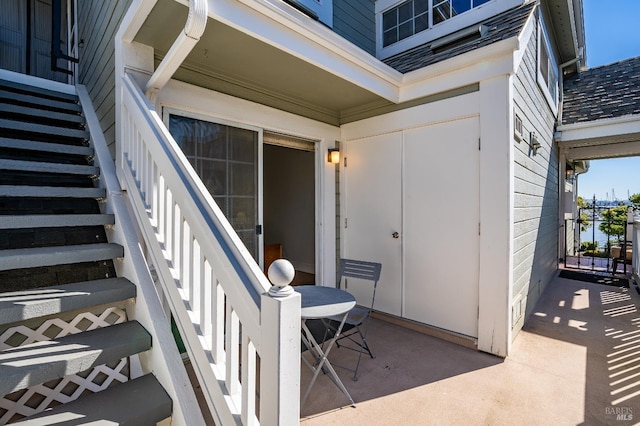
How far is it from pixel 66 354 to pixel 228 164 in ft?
6.67

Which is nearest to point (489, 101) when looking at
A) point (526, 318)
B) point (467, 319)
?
point (467, 319)

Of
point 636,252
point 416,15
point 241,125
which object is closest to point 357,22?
point 416,15

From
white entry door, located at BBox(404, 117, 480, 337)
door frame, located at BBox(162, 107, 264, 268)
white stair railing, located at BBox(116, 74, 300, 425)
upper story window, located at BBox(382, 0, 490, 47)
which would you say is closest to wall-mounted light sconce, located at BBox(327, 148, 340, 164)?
white entry door, located at BBox(404, 117, 480, 337)

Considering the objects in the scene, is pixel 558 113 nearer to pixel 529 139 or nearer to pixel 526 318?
pixel 529 139

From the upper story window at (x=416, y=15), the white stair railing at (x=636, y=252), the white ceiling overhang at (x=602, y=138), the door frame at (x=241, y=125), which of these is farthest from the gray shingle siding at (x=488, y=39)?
the white stair railing at (x=636, y=252)

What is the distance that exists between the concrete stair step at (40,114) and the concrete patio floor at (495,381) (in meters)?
3.24

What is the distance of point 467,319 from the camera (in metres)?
3.05

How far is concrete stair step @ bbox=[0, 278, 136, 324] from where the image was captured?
136 centimetres

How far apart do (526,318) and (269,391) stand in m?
3.84

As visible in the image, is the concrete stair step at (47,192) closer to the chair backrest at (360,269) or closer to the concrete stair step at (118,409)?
the concrete stair step at (118,409)

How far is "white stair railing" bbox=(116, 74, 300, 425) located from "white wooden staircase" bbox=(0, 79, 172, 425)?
30 cm

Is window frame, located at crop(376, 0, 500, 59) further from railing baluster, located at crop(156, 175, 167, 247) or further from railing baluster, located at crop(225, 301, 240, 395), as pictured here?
railing baluster, located at crop(225, 301, 240, 395)

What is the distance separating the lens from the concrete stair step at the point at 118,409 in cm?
117

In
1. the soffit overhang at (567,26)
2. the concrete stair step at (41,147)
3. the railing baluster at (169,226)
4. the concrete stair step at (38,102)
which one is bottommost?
the railing baluster at (169,226)
